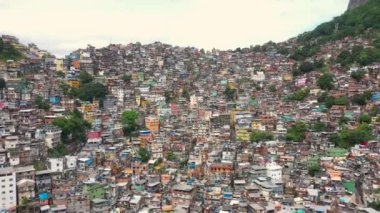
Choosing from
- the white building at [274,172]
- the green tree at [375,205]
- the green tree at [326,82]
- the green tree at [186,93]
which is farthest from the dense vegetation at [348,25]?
the green tree at [375,205]

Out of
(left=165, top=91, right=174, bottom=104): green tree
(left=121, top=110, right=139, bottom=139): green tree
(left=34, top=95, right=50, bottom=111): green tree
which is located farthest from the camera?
(left=165, top=91, right=174, bottom=104): green tree

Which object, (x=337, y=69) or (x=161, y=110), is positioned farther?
(x=337, y=69)

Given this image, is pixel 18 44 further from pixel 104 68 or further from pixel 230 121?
pixel 230 121

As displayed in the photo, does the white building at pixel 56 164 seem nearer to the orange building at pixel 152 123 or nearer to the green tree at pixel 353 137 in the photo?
the orange building at pixel 152 123

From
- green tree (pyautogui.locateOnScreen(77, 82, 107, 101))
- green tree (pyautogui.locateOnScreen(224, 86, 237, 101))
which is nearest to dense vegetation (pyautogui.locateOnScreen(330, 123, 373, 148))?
green tree (pyautogui.locateOnScreen(224, 86, 237, 101))

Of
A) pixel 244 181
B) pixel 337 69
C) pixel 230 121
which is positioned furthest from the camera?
pixel 337 69

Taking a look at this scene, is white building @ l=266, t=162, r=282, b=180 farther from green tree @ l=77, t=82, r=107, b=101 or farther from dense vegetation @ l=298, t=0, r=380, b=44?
dense vegetation @ l=298, t=0, r=380, b=44

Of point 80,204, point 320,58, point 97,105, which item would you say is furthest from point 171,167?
point 320,58
